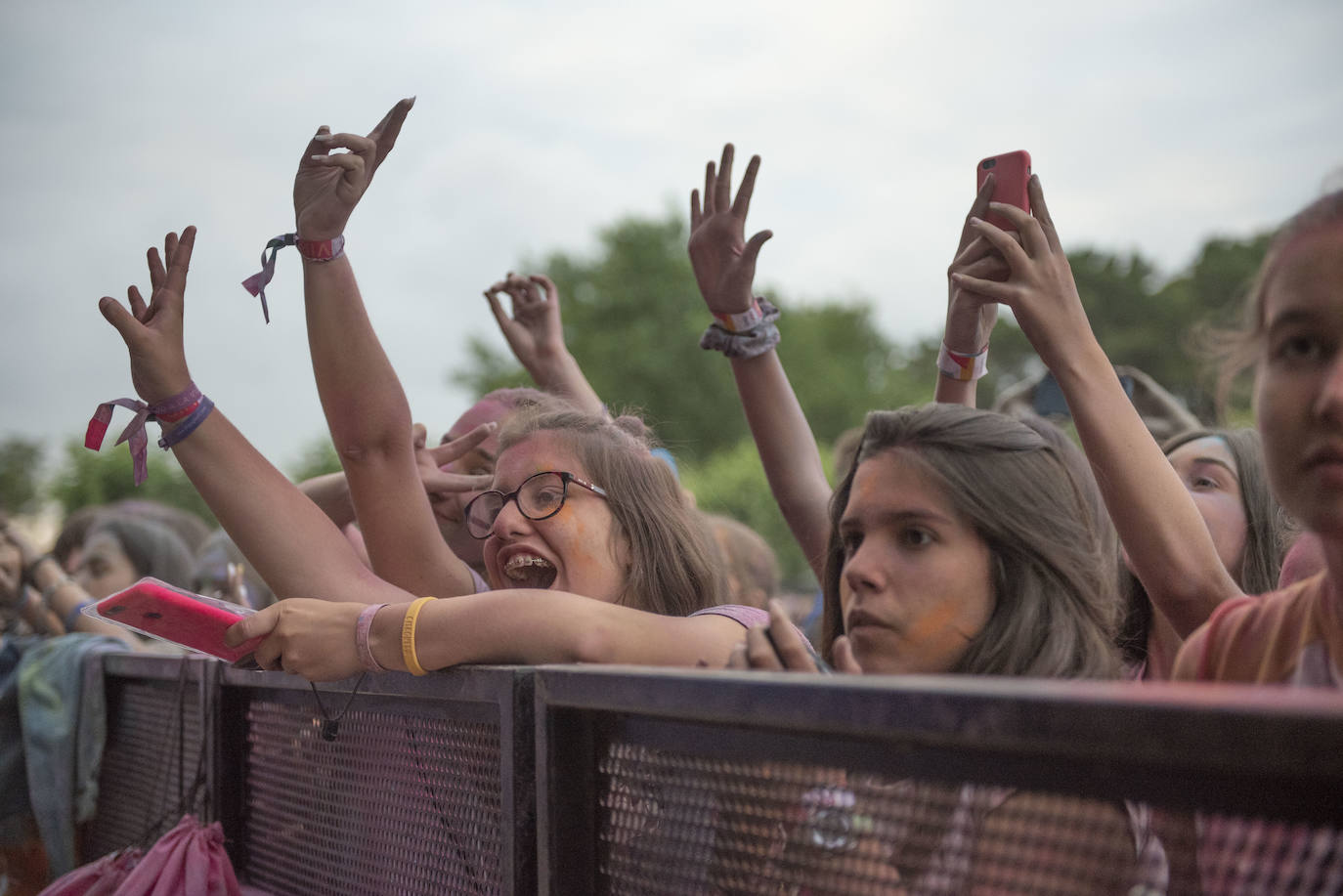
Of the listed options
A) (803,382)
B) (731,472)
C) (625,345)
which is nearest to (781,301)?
(803,382)

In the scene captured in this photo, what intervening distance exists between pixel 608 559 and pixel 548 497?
189 millimetres

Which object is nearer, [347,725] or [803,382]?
[347,725]

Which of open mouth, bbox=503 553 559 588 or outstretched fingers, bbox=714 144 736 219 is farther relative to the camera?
outstretched fingers, bbox=714 144 736 219

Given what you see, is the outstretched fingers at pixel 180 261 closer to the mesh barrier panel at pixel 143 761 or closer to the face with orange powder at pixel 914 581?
the mesh barrier panel at pixel 143 761

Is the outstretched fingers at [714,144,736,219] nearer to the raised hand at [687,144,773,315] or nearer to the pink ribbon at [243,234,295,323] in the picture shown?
the raised hand at [687,144,773,315]

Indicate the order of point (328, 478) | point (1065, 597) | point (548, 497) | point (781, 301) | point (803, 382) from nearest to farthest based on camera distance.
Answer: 1. point (1065, 597)
2. point (548, 497)
3. point (328, 478)
4. point (803, 382)
5. point (781, 301)

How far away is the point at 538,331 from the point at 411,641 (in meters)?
2.48

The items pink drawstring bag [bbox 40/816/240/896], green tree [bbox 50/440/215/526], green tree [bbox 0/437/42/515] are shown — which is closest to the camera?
pink drawstring bag [bbox 40/816/240/896]

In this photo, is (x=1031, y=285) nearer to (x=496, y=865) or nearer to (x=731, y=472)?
(x=496, y=865)

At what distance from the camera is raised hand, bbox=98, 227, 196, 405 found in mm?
2438

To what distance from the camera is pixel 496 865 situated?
165 cm

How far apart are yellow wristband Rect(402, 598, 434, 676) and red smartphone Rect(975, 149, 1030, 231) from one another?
1249 millimetres

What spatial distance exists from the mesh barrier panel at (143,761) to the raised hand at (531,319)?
1.73 metres

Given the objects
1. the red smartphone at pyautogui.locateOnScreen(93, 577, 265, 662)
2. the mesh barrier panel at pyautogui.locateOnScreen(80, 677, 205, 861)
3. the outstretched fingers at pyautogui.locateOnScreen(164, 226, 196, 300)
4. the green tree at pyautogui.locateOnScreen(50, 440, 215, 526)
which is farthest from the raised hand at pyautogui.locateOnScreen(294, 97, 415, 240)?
the green tree at pyautogui.locateOnScreen(50, 440, 215, 526)
